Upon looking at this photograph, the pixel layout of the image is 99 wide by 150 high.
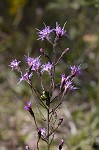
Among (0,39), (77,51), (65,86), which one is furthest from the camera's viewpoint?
(0,39)

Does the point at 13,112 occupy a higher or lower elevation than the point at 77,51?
lower

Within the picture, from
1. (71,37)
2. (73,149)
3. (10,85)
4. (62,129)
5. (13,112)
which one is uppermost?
(71,37)

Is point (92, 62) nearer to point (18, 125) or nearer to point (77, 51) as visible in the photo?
point (77, 51)

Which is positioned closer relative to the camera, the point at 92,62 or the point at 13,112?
the point at 13,112

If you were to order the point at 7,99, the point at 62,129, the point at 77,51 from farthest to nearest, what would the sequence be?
the point at 77,51
the point at 7,99
the point at 62,129

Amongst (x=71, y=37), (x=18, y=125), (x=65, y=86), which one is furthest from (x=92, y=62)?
(x=65, y=86)

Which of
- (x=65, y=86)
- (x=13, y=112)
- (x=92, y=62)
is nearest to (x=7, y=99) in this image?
(x=13, y=112)

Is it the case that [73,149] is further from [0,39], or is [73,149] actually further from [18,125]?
[0,39]
